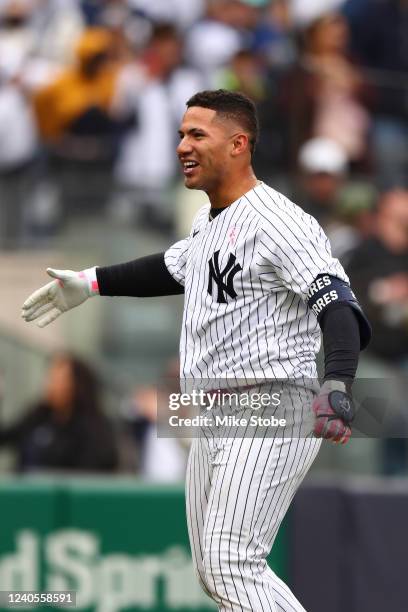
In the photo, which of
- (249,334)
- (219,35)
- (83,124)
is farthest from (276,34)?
(249,334)

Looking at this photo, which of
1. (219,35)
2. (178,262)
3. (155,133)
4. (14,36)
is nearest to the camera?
(178,262)

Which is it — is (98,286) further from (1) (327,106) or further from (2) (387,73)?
(2) (387,73)

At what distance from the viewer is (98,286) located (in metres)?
5.42

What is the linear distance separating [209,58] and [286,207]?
550 cm

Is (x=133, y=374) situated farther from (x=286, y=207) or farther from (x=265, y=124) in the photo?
(x=286, y=207)

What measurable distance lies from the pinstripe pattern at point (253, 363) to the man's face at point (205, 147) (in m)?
0.15

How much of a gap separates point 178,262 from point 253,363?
717mm

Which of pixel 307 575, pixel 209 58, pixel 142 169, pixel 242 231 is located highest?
pixel 209 58

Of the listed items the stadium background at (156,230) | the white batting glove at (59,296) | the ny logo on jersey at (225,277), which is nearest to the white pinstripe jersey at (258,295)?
the ny logo on jersey at (225,277)

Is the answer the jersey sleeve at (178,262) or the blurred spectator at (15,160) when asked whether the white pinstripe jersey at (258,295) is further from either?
the blurred spectator at (15,160)

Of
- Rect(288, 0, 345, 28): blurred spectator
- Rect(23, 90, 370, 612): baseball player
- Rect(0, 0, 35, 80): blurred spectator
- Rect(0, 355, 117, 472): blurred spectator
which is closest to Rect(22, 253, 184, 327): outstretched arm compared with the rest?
Rect(23, 90, 370, 612): baseball player

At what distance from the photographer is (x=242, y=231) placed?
4805mm

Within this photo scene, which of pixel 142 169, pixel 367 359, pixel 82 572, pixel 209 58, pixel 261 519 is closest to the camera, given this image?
pixel 261 519

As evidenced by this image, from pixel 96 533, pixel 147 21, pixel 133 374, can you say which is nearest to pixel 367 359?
pixel 133 374
